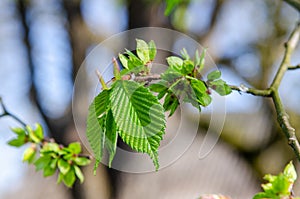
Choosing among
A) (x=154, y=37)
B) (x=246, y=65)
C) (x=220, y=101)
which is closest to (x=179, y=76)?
(x=220, y=101)

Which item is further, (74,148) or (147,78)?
(74,148)

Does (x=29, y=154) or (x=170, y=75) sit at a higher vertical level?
Result: (x=170, y=75)

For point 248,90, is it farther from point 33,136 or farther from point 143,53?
point 33,136

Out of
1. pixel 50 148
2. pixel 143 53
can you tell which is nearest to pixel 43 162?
pixel 50 148

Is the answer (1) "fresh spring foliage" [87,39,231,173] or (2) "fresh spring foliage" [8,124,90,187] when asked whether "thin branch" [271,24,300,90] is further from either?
(2) "fresh spring foliage" [8,124,90,187]

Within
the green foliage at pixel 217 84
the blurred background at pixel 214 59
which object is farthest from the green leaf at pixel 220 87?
the blurred background at pixel 214 59

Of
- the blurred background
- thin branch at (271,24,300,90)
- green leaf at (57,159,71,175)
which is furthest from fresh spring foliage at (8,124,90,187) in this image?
the blurred background

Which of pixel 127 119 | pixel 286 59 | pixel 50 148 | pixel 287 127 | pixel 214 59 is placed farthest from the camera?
pixel 214 59
